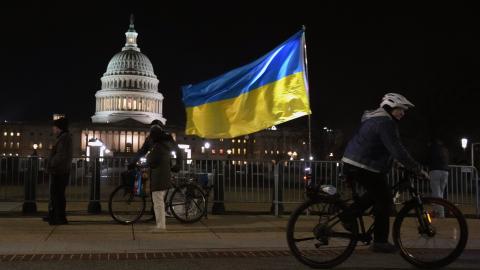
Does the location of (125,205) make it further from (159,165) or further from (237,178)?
(237,178)

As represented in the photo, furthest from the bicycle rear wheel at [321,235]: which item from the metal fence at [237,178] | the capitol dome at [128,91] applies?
the capitol dome at [128,91]

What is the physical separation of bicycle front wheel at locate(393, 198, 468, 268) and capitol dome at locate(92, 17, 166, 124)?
136 m

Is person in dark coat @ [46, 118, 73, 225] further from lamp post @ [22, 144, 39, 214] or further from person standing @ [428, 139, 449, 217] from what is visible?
person standing @ [428, 139, 449, 217]

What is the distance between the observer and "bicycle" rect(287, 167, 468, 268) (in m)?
6.63

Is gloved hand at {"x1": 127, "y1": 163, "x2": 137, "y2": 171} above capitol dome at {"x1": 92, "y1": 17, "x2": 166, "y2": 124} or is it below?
below

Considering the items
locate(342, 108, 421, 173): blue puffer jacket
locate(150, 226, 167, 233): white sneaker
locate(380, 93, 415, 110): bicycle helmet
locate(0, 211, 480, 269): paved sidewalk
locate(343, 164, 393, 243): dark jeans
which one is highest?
locate(380, 93, 415, 110): bicycle helmet

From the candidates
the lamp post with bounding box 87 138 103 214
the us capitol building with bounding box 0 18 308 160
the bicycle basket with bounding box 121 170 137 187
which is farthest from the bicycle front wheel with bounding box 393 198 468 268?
the us capitol building with bounding box 0 18 308 160

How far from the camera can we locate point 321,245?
6.79 m

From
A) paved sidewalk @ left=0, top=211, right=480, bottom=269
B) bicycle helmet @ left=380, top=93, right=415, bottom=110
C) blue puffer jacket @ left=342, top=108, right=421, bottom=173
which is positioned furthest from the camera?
paved sidewalk @ left=0, top=211, right=480, bottom=269

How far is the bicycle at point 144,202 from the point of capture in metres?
10.8

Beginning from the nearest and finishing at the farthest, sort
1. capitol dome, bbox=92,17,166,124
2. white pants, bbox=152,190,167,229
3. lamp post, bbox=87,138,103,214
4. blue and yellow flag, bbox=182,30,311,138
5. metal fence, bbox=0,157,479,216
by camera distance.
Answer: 1. white pants, bbox=152,190,167,229
2. blue and yellow flag, bbox=182,30,311,138
3. lamp post, bbox=87,138,103,214
4. metal fence, bbox=0,157,479,216
5. capitol dome, bbox=92,17,166,124

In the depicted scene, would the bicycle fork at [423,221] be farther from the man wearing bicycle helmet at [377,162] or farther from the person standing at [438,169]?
the person standing at [438,169]

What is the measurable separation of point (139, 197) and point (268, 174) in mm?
3579

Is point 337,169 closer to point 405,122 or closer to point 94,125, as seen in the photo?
point 405,122
